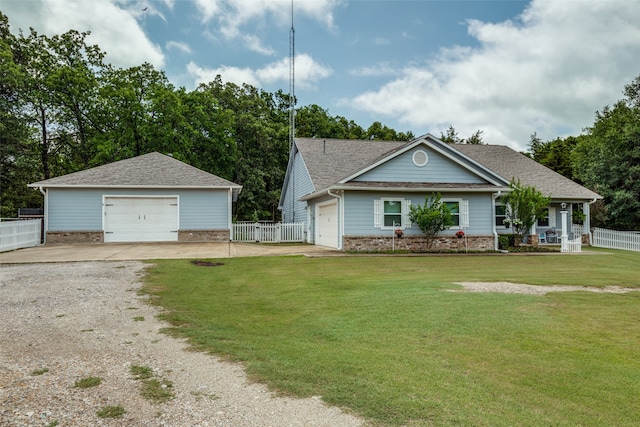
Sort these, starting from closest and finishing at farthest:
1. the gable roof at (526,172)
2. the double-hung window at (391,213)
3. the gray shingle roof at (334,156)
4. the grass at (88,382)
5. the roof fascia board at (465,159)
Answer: the grass at (88,382) < the double-hung window at (391,213) < the roof fascia board at (465,159) < the gray shingle roof at (334,156) < the gable roof at (526,172)

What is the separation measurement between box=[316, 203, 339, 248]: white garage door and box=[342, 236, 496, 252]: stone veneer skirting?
107cm

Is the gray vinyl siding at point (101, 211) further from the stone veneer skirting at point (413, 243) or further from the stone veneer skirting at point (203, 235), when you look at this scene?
the stone veneer skirting at point (413, 243)

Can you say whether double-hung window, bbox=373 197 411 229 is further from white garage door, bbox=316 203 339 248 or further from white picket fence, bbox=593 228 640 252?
white picket fence, bbox=593 228 640 252

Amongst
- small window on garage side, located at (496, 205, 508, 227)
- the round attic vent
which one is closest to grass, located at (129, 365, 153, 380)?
the round attic vent

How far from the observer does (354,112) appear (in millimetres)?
38938

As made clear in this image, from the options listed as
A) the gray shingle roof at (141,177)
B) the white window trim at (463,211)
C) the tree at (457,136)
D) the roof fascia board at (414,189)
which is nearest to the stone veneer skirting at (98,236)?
the gray shingle roof at (141,177)

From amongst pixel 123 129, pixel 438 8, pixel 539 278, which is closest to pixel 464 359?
pixel 539 278

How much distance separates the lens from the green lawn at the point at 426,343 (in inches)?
131

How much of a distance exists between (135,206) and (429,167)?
46.1 ft

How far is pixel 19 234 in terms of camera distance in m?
16.4

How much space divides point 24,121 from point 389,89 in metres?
25.2

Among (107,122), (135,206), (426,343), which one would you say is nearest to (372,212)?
(135,206)

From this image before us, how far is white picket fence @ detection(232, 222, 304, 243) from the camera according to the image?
22453 mm

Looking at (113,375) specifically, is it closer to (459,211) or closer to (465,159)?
(459,211)
